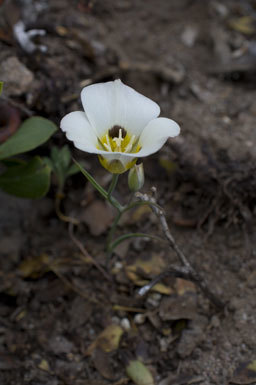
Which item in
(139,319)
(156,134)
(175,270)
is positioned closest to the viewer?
(156,134)

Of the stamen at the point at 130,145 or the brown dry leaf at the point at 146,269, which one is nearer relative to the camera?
the stamen at the point at 130,145

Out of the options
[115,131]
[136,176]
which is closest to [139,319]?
[136,176]

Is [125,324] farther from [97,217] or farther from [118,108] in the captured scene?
[118,108]

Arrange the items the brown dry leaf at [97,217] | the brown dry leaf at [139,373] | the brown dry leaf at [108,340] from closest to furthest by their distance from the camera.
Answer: the brown dry leaf at [139,373]
the brown dry leaf at [108,340]
the brown dry leaf at [97,217]

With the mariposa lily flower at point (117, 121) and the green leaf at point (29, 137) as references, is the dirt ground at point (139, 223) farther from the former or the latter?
the mariposa lily flower at point (117, 121)

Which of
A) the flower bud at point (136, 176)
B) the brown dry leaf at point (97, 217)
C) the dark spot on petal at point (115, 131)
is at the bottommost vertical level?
the brown dry leaf at point (97, 217)

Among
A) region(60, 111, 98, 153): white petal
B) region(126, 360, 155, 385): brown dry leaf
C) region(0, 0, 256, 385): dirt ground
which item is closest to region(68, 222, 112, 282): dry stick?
region(0, 0, 256, 385): dirt ground

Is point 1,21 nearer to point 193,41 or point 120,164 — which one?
point 193,41

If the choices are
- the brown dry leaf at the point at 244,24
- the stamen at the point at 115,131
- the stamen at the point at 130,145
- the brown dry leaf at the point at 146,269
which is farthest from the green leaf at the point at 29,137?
the brown dry leaf at the point at 244,24
